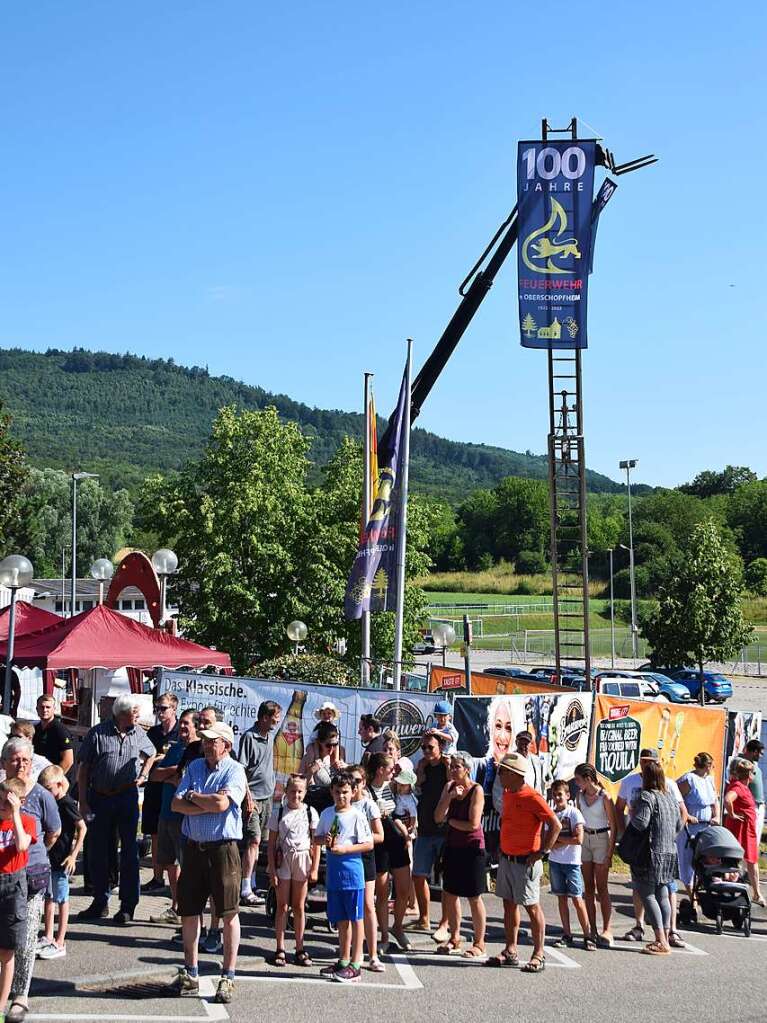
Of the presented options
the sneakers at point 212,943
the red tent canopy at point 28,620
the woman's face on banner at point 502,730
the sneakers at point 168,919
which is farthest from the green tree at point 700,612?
the sneakers at point 212,943

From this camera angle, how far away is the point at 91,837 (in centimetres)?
939

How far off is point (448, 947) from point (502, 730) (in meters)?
3.65

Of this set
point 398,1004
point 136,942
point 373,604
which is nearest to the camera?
point 398,1004

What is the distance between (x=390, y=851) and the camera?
9.27 metres

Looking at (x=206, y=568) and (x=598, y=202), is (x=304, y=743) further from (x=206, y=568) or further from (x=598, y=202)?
(x=206, y=568)

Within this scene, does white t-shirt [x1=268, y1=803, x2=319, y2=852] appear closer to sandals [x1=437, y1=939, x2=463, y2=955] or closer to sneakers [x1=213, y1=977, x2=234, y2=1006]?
sneakers [x1=213, y1=977, x2=234, y2=1006]

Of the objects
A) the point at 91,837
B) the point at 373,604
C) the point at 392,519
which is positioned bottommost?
the point at 91,837

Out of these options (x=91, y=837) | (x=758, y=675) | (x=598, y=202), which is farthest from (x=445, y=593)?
(x=91, y=837)

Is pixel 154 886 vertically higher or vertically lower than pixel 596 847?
lower

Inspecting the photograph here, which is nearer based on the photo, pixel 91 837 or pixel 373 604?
pixel 91 837

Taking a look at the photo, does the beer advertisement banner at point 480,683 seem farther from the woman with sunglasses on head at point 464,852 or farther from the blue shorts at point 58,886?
the blue shorts at point 58,886

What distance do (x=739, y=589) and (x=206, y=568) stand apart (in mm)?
23605

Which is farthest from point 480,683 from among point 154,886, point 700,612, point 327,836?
point 700,612

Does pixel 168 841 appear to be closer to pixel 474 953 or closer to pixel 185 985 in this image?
pixel 185 985
